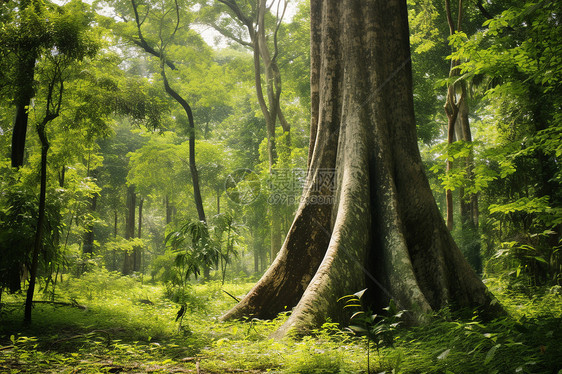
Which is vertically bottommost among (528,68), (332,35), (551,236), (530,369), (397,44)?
(530,369)

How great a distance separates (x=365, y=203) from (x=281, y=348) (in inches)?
Answer: 95.3

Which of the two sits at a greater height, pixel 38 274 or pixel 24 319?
pixel 38 274

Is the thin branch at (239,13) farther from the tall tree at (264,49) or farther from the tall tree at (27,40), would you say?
the tall tree at (27,40)

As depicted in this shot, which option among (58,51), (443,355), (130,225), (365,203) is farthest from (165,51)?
(443,355)

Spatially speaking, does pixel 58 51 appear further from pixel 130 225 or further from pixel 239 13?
pixel 130 225

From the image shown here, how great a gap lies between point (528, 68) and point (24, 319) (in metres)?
8.39

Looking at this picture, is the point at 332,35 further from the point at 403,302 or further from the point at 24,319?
the point at 24,319

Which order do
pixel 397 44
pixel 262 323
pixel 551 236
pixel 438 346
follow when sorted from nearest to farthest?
pixel 438 346, pixel 262 323, pixel 397 44, pixel 551 236

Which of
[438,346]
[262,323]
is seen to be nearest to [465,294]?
[438,346]

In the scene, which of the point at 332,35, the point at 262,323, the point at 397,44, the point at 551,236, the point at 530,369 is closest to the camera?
the point at 530,369

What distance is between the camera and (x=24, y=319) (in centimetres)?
516

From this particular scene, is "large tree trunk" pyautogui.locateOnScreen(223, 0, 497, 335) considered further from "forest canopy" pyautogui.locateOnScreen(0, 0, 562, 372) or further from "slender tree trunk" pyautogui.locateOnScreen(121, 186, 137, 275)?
"slender tree trunk" pyautogui.locateOnScreen(121, 186, 137, 275)

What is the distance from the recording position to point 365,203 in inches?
200

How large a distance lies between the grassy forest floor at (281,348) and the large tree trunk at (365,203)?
1.85 feet
